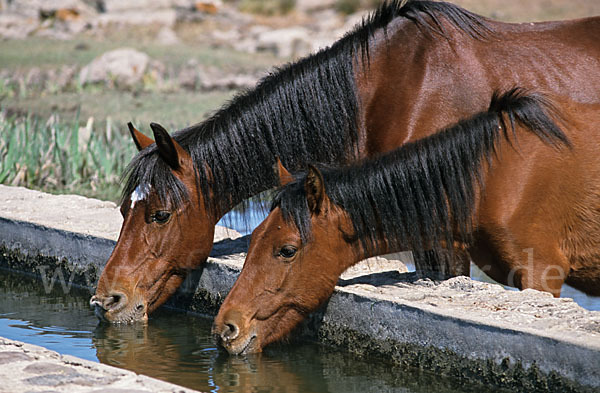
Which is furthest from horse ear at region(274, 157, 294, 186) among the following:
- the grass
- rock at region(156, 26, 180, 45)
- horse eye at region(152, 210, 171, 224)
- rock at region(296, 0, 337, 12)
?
rock at region(296, 0, 337, 12)

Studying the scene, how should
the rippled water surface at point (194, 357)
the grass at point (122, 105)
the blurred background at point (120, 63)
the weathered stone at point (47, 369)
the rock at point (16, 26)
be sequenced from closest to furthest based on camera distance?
the weathered stone at point (47, 369) < the rippled water surface at point (194, 357) < the blurred background at point (120, 63) < the grass at point (122, 105) < the rock at point (16, 26)

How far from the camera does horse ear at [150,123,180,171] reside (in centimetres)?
471

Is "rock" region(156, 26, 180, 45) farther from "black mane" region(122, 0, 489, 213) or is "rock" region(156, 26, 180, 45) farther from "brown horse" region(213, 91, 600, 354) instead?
"brown horse" region(213, 91, 600, 354)

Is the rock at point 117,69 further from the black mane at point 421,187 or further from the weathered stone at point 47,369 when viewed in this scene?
the weathered stone at point 47,369

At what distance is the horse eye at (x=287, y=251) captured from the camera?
4.15 meters

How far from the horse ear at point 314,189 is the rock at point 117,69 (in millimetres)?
12482

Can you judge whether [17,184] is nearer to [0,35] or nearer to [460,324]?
[460,324]

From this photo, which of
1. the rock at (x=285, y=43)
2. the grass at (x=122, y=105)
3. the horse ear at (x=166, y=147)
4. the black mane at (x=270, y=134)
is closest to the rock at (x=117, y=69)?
the grass at (x=122, y=105)

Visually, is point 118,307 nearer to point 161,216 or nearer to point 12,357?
point 161,216

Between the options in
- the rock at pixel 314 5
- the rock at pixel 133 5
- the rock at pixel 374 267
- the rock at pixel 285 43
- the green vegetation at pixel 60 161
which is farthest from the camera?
the rock at pixel 314 5

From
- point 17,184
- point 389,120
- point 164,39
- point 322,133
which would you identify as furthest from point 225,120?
point 164,39

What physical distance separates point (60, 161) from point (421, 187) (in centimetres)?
543

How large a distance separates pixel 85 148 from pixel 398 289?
5550 mm

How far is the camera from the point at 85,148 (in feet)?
30.0
